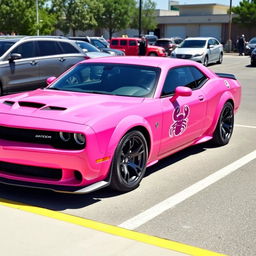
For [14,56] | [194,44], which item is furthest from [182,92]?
[194,44]

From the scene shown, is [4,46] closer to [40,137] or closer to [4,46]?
[4,46]

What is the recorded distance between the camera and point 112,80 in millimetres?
6102

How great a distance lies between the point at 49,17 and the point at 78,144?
37456 mm

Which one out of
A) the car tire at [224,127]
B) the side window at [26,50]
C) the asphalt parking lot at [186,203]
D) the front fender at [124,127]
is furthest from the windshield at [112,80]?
the side window at [26,50]

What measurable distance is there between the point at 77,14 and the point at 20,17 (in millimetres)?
17848

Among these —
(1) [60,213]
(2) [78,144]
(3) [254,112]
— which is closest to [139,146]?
(2) [78,144]

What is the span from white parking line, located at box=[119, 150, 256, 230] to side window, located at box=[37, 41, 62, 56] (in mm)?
6512

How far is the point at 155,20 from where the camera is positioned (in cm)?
6994

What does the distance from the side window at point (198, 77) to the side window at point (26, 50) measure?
5.46 metres

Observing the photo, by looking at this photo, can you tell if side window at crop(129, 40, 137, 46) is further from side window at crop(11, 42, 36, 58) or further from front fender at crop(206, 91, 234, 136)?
front fender at crop(206, 91, 234, 136)

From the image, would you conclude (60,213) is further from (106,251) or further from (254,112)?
(254,112)

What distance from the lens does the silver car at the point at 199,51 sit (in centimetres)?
2481

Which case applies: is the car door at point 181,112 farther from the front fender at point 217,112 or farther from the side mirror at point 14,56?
the side mirror at point 14,56

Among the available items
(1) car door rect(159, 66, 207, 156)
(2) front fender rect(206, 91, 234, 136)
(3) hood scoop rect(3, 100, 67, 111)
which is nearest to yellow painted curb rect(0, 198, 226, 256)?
(3) hood scoop rect(3, 100, 67, 111)
